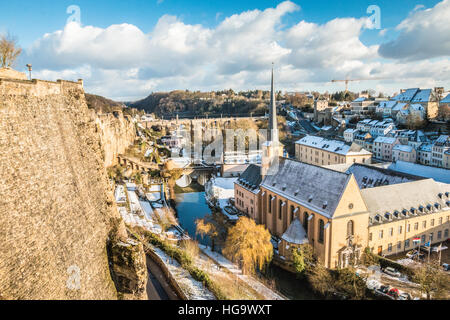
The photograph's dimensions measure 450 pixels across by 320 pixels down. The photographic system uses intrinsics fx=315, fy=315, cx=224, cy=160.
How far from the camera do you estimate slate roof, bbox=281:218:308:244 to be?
25.8 meters

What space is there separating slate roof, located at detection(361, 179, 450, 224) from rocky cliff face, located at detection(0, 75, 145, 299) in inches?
853

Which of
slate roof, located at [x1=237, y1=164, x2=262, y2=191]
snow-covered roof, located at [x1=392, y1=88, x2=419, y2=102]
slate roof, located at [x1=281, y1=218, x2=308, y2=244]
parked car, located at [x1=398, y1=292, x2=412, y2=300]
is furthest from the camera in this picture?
snow-covered roof, located at [x1=392, y1=88, x2=419, y2=102]

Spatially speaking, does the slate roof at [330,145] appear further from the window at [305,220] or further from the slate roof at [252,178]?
the window at [305,220]

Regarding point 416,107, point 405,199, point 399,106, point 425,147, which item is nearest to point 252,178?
point 405,199

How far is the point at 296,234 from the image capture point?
26.3 meters

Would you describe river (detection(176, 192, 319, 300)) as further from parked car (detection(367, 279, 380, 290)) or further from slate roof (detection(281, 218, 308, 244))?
parked car (detection(367, 279, 380, 290))

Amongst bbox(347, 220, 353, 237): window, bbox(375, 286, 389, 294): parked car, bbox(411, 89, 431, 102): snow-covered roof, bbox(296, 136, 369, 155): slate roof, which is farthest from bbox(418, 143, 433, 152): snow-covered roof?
bbox(375, 286, 389, 294): parked car

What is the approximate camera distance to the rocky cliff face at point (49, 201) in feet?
27.9

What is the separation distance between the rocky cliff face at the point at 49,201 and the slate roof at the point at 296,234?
16.0 m

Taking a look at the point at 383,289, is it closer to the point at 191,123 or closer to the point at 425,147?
the point at 425,147

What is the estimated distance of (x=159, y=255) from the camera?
22.8 m

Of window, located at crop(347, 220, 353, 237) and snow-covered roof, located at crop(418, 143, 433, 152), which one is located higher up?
snow-covered roof, located at crop(418, 143, 433, 152)
